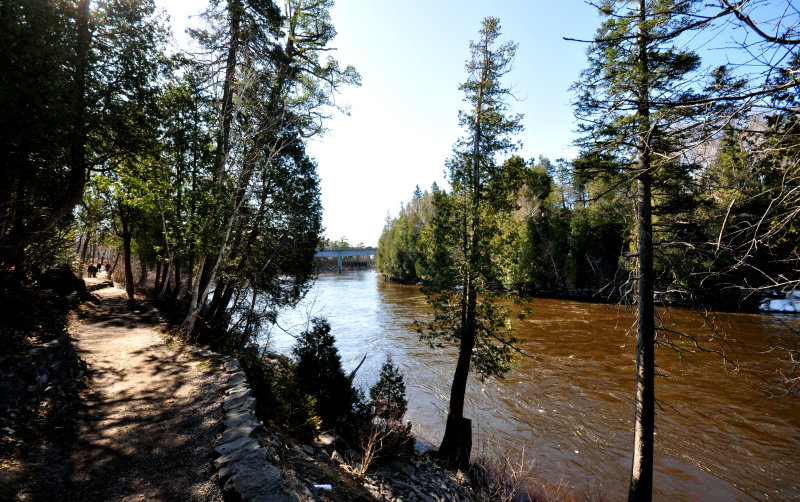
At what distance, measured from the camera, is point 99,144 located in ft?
24.6

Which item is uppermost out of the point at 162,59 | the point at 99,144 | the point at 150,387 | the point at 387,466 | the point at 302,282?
the point at 162,59

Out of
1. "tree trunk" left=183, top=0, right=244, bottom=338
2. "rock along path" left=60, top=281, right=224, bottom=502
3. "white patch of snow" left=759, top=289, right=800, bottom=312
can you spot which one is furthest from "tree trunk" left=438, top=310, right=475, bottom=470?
"white patch of snow" left=759, top=289, right=800, bottom=312

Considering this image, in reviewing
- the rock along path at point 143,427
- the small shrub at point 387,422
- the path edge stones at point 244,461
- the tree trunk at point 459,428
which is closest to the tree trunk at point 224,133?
the rock along path at point 143,427

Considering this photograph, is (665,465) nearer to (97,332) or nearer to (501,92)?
(501,92)

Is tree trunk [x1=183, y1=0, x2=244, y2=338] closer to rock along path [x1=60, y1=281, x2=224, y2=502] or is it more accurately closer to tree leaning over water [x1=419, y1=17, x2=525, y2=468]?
rock along path [x1=60, y1=281, x2=224, y2=502]

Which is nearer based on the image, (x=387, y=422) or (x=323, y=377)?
(x=387, y=422)

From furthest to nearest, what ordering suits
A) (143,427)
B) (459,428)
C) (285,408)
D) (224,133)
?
1. (224,133)
2. (459,428)
3. (285,408)
4. (143,427)

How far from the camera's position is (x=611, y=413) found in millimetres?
10648

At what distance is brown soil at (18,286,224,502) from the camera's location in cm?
333

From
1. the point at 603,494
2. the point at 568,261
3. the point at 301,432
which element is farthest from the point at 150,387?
the point at 568,261

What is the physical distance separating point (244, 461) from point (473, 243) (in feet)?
21.3

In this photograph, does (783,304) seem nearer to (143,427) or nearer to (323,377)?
(323,377)

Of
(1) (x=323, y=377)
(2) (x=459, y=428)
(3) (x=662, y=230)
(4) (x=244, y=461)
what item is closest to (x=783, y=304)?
(3) (x=662, y=230)

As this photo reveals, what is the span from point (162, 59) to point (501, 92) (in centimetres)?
927
